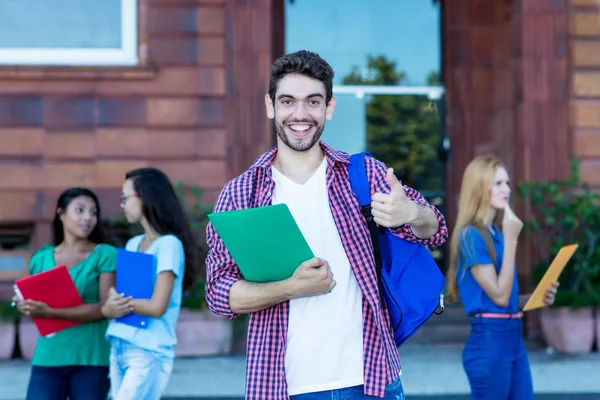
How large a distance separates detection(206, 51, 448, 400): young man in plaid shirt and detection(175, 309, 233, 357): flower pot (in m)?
5.50

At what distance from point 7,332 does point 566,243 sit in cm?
583

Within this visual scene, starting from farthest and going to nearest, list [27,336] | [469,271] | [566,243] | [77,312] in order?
[566,243] → [27,336] → [469,271] → [77,312]

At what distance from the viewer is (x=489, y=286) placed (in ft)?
14.6

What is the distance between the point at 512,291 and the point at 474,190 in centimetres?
62

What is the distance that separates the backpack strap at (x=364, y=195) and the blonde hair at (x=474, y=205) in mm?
1945

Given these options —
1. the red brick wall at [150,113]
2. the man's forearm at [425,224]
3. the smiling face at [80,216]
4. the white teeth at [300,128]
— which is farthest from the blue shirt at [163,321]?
the red brick wall at [150,113]

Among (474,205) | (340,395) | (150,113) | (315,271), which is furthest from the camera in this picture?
(150,113)

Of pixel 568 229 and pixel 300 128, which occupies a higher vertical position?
pixel 300 128

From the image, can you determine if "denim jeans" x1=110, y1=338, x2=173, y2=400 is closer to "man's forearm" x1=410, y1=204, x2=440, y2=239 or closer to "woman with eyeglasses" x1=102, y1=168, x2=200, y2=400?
"woman with eyeglasses" x1=102, y1=168, x2=200, y2=400

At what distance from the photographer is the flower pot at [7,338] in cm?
816

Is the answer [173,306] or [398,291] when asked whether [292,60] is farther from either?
[173,306]

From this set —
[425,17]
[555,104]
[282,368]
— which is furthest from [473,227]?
[425,17]

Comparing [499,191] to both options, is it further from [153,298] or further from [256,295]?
[256,295]

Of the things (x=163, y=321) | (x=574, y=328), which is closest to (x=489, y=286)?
(x=163, y=321)
